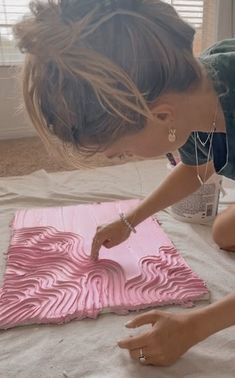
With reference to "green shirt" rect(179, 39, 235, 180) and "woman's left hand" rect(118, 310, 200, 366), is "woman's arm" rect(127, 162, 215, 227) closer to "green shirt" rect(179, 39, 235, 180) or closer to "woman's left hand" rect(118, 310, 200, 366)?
"green shirt" rect(179, 39, 235, 180)

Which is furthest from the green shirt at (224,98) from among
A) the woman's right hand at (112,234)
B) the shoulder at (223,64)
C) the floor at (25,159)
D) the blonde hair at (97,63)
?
the floor at (25,159)

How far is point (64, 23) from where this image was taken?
49 cm

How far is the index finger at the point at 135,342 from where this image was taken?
618 millimetres

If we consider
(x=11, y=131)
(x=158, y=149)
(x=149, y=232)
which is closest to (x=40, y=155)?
(x=11, y=131)

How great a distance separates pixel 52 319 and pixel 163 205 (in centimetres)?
30

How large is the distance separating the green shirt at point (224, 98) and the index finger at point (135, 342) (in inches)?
11.4

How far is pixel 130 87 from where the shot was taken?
509mm

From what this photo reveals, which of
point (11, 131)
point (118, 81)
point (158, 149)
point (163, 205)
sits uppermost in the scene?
point (118, 81)

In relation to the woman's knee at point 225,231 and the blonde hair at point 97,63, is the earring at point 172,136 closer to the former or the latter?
the blonde hair at point 97,63

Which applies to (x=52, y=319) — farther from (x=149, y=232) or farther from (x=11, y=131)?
(x=11, y=131)

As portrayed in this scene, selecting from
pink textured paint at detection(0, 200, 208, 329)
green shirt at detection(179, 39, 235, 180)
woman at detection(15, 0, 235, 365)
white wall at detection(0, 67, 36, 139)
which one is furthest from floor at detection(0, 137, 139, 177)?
woman at detection(15, 0, 235, 365)

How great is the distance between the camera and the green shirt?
2.06 ft

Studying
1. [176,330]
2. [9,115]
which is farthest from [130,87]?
[9,115]

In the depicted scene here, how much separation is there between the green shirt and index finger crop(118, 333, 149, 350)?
0.95 ft
